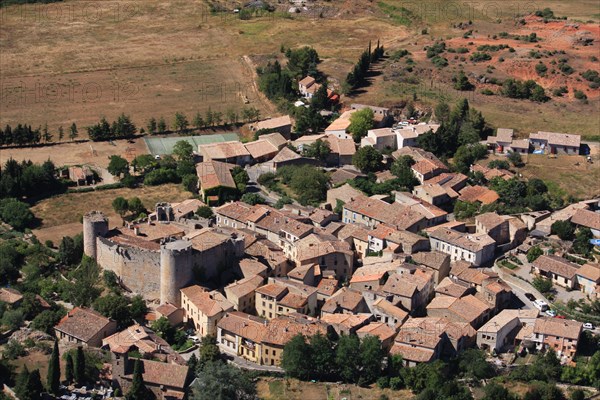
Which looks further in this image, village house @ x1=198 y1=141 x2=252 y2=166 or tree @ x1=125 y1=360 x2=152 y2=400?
village house @ x1=198 y1=141 x2=252 y2=166

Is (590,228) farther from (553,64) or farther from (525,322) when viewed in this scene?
(553,64)

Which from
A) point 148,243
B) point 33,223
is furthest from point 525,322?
point 33,223

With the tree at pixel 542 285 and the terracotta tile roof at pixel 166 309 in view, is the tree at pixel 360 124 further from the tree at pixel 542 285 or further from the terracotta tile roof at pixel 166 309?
the terracotta tile roof at pixel 166 309

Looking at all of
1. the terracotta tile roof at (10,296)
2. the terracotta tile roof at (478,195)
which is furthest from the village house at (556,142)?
Result: the terracotta tile roof at (10,296)

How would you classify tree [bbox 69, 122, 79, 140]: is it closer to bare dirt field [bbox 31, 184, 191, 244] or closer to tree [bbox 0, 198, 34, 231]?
bare dirt field [bbox 31, 184, 191, 244]

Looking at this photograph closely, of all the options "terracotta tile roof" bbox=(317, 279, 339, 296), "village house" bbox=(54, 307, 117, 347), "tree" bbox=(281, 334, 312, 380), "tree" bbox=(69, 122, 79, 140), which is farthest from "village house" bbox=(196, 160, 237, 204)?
"tree" bbox=(281, 334, 312, 380)

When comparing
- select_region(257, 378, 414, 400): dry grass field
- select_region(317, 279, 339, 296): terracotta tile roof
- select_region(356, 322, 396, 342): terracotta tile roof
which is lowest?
select_region(257, 378, 414, 400): dry grass field
